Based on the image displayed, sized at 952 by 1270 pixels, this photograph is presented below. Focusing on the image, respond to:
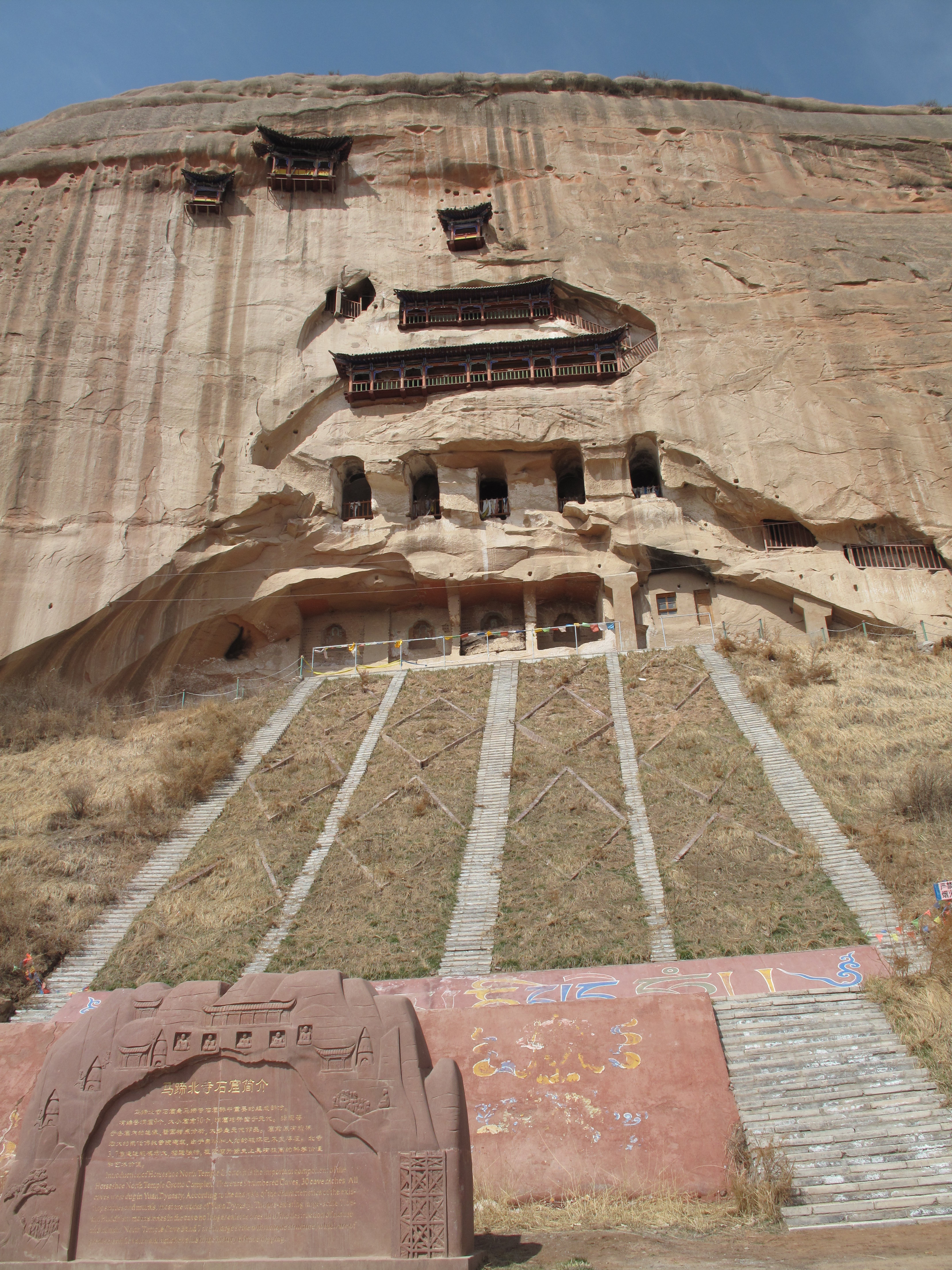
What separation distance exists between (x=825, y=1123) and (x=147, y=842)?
42.5 ft

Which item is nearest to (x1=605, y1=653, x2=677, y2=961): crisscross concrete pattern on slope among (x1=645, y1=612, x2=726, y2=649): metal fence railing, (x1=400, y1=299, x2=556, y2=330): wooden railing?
(x1=645, y1=612, x2=726, y2=649): metal fence railing

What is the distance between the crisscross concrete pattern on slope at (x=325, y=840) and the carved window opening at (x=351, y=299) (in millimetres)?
16152

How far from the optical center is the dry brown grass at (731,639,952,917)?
43.3 feet

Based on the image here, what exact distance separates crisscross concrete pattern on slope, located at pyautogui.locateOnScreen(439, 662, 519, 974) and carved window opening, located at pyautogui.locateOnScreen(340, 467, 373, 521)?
10.4 metres

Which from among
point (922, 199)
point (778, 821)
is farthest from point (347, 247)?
point (778, 821)

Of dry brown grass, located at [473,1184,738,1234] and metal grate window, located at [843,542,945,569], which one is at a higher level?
metal grate window, located at [843,542,945,569]

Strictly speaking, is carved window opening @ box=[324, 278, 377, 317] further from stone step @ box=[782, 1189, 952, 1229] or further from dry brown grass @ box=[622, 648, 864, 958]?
stone step @ box=[782, 1189, 952, 1229]

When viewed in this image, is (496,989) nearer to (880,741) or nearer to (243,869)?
(243,869)

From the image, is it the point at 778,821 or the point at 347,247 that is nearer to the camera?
the point at 778,821

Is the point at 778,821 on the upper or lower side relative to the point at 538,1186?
upper

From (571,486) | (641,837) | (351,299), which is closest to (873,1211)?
(641,837)

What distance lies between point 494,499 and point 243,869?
63.1ft

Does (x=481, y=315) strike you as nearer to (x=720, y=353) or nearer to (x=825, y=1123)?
(x=720, y=353)

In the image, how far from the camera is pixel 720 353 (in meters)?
27.7
